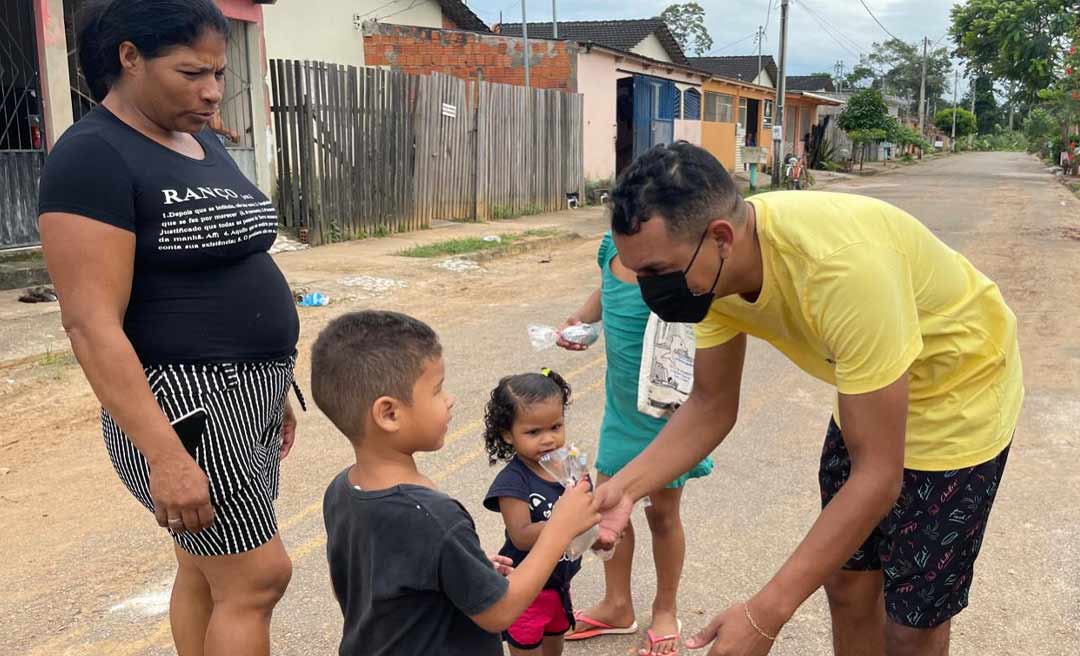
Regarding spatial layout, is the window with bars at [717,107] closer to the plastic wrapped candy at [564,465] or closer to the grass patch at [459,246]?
the grass patch at [459,246]

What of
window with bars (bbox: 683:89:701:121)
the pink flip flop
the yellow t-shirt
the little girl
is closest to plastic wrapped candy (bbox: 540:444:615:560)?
the little girl

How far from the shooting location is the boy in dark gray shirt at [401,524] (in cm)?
190

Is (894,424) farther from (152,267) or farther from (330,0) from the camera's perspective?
(330,0)

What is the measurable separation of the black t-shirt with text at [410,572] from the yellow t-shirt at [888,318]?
0.87m

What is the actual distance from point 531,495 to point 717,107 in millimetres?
31717

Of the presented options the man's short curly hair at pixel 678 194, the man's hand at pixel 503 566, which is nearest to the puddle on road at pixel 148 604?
the man's hand at pixel 503 566

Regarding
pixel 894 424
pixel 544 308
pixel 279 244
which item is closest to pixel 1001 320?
pixel 894 424

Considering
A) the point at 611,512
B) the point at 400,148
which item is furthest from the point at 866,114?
the point at 611,512

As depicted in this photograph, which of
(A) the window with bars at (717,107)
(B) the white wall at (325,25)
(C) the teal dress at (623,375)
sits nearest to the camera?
(C) the teal dress at (623,375)

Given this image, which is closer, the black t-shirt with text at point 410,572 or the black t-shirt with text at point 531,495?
the black t-shirt with text at point 410,572

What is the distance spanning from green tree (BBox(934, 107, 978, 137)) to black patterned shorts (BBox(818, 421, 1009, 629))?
94834 mm

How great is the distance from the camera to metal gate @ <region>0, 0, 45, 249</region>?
10281mm

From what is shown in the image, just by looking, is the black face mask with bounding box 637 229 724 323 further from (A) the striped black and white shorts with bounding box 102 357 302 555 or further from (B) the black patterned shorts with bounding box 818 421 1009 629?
(A) the striped black and white shorts with bounding box 102 357 302 555

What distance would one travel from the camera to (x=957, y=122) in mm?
91750
